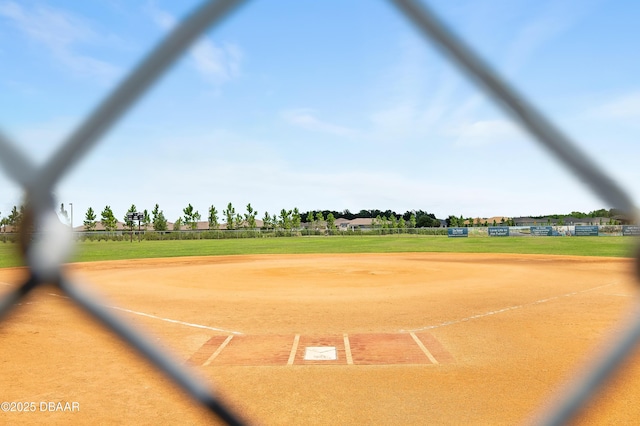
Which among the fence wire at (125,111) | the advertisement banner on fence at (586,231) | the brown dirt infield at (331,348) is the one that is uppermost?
the fence wire at (125,111)

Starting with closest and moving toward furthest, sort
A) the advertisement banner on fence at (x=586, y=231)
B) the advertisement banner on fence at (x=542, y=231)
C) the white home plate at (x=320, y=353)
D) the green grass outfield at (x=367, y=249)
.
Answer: the white home plate at (x=320, y=353) < the green grass outfield at (x=367, y=249) < the advertisement banner on fence at (x=542, y=231) < the advertisement banner on fence at (x=586, y=231)

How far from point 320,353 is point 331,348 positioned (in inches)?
11.4

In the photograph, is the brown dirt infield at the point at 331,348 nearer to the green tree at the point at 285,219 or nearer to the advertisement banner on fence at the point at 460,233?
the advertisement banner on fence at the point at 460,233

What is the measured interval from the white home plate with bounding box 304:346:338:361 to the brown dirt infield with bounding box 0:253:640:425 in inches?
3.2

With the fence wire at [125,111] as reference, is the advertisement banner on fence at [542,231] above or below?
below

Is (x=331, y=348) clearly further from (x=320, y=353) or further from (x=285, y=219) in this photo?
(x=285, y=219)

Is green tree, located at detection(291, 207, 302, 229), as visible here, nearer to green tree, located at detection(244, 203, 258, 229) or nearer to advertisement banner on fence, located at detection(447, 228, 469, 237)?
green tree, located at detection(244, 203, 258, 229)

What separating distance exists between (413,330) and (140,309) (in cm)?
576

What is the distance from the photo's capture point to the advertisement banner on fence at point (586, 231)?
5169 centimetres

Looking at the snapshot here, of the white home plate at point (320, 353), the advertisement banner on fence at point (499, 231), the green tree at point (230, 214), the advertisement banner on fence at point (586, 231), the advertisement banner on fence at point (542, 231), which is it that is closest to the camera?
the white home plate at point (320, 353)

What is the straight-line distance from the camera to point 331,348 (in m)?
7.12

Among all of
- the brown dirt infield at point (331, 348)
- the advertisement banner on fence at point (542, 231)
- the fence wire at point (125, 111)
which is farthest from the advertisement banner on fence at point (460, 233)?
the fence wire at point (125, 111)

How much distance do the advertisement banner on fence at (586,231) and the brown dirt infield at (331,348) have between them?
43.2 metres

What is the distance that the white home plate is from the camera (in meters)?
6.62
